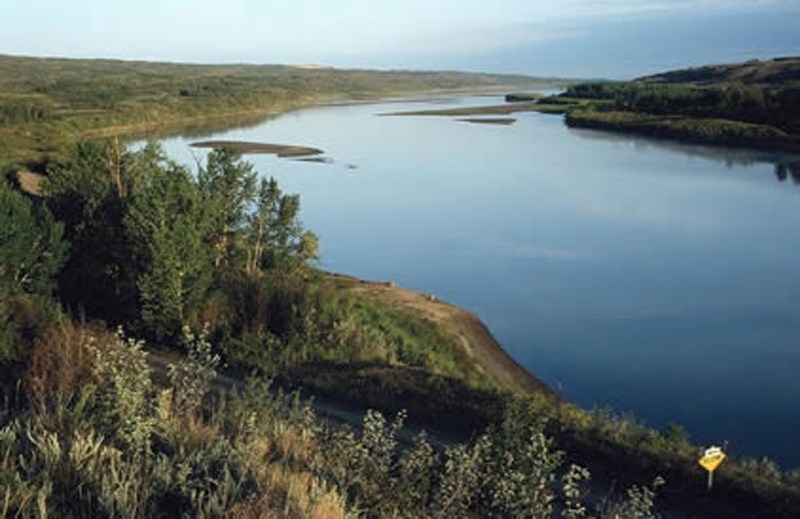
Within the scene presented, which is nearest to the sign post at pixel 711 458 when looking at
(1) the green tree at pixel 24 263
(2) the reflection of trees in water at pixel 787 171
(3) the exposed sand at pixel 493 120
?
(1) the green tree at pixel 24 263

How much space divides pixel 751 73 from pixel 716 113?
39316 mm

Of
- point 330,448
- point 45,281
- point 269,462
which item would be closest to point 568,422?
point 330,448

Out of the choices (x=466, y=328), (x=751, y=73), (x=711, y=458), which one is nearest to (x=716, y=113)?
(x=751, y=73)

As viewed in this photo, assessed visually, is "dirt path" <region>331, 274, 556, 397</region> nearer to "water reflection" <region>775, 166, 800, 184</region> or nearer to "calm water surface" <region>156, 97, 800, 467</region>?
"calm water surface" <region>156, 97, 800, 467</region>

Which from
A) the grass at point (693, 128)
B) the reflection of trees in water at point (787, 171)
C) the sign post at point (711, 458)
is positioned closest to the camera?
the sign post at point (711, 458)

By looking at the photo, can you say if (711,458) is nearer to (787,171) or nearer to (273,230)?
(273,230)

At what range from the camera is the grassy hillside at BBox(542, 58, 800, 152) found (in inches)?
2429

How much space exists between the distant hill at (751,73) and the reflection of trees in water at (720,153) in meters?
36.5

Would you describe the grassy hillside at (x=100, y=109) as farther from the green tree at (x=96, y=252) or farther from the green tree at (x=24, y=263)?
the green tree at (x=24, y=263)

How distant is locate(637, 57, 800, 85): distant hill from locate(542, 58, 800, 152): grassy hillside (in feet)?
0.48

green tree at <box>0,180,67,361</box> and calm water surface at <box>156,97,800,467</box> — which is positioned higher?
green tree at <box>0,180,67,361</box>

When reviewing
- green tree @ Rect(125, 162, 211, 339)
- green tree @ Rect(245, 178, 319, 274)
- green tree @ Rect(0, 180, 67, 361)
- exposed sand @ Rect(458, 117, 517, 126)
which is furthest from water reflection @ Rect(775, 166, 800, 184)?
green tree @ Rect(0, 180, 67, 361)

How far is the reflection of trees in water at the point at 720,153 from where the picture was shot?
49.1 metres

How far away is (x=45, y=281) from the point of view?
48.2 feet
